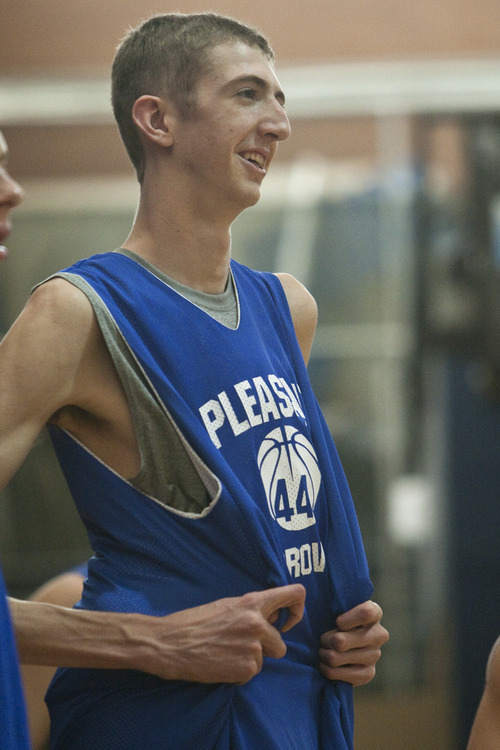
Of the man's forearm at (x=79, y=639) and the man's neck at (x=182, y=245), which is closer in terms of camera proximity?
the man's forearm at (x=79, y=639)

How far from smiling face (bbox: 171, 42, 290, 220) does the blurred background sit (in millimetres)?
3423

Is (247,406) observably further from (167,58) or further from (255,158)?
(167,58)

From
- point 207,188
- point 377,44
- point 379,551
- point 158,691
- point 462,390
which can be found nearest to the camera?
point 158,691

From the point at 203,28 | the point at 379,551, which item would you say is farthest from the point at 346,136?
the point at 203,28

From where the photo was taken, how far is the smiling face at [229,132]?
150cm

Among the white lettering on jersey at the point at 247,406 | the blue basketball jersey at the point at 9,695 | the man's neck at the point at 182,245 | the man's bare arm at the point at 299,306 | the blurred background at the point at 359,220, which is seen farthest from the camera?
the blurred background at the point at 359,220

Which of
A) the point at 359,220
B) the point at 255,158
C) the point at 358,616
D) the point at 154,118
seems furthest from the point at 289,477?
the point at 359,220

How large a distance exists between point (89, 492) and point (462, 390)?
335 centimetres

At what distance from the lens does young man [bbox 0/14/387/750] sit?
4.42 feet

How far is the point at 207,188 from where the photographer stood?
152 centimetres

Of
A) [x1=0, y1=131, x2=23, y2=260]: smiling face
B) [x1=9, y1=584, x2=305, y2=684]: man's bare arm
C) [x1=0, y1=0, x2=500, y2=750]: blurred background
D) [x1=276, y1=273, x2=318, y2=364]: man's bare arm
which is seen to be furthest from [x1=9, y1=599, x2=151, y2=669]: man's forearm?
[x1=0, y1=0, x2=500, y2=750]: blurred background

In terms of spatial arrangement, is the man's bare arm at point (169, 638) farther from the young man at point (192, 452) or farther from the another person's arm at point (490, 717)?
the another person's arm at point (490, 717)

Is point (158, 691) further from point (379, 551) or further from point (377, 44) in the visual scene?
point (377, 44)

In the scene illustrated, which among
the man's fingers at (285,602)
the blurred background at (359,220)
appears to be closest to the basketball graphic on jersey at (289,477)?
the man's fingers at (285,602)
